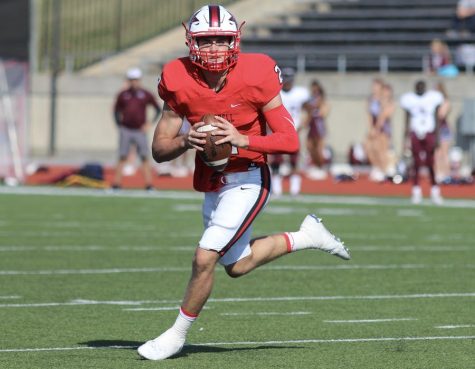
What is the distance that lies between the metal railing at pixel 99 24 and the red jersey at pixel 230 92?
83.6ft

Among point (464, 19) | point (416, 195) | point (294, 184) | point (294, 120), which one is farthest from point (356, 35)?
point (416, 195)

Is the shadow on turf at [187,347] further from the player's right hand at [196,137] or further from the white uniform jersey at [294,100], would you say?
the white uniform jersey at [294,100]

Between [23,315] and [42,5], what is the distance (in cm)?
2468

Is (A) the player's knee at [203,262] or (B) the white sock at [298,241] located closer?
(A) the player's knee at [203,262]

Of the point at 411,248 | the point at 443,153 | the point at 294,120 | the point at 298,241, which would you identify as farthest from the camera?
the point at 443,153

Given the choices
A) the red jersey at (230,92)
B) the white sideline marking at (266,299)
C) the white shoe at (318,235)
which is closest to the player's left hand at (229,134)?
the red jersey at (230,92)

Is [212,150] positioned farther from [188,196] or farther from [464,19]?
[464,19]

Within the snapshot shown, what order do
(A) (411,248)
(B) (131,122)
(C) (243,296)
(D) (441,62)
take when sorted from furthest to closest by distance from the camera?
(D) (441,62)
(B) (131,122)
(A) (411,248)
(C) (243,296)

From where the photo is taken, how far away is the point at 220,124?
21.6 feet

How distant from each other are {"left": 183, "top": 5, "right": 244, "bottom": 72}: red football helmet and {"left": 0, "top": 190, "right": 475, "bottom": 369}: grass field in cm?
144

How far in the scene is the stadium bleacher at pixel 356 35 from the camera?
29031 mm

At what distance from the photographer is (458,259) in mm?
11680

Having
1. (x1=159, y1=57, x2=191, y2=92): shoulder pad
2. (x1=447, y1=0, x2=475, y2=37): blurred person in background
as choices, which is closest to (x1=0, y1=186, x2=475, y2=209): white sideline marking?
(x1=447, y1=0, x2=475, y2=37): blurred person in background

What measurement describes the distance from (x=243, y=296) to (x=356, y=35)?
21.5 m
